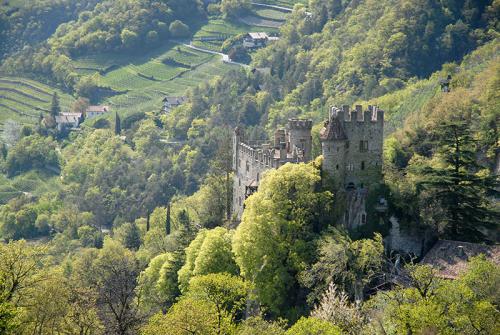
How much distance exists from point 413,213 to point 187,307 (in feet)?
61.9

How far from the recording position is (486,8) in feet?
420

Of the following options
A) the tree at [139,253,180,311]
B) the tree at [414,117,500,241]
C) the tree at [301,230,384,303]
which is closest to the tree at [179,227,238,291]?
the tree at [139,253,180,311]

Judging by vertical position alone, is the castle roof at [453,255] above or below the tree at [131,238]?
above

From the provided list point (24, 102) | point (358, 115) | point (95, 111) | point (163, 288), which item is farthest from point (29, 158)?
point (358, 115)

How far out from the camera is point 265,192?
219 feet

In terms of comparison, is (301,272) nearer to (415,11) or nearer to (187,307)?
(187,307)

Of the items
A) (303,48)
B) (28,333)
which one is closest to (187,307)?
(28,333)

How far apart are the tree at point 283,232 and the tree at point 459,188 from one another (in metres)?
7.04

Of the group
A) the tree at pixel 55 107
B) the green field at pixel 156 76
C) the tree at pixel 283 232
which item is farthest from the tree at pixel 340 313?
the tree at pixel 55 107

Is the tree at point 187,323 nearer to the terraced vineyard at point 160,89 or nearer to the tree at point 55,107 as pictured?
the terraced vineyard at point 160,89

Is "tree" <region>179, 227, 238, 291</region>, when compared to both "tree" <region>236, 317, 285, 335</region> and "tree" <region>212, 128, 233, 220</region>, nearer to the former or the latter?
A: "tree" <region>212, 128, 233, 220</region>

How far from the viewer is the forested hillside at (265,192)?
53562mm

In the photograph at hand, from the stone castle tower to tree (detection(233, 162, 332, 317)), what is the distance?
13.6ft

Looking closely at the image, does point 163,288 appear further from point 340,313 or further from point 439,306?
point 439,306
